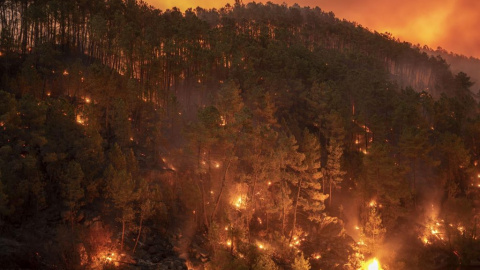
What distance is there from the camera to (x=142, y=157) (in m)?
41.8

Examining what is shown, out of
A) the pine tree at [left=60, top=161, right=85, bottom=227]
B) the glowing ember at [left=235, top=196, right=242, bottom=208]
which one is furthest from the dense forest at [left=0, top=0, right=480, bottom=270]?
the glowing ember at [left=235, top=196, right=242, bottom=208]

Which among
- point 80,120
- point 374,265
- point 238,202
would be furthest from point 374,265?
point 80,120

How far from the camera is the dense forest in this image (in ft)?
102

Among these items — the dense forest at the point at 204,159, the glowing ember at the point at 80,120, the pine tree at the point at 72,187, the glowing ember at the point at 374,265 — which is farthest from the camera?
the glowing ember at the point at 374,265

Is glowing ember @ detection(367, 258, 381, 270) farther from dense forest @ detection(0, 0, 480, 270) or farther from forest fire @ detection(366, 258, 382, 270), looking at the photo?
dense forest @ detection(0, 0, 480, 270)

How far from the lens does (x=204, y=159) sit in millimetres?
37438

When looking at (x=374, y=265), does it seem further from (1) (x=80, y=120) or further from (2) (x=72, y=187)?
(1) (x=80, y=120)

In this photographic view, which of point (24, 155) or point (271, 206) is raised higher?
point (24, 155)

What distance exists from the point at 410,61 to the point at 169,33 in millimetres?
94436

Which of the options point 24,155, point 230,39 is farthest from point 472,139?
point 24,155

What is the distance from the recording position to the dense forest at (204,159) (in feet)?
102


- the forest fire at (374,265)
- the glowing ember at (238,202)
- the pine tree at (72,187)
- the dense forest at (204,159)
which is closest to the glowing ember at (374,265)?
the forest fire at (374,265)

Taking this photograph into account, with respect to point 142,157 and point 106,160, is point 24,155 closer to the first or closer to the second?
point 106,160

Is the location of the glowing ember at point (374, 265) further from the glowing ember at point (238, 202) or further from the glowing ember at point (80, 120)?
the glowing ember at point (80, 120)
